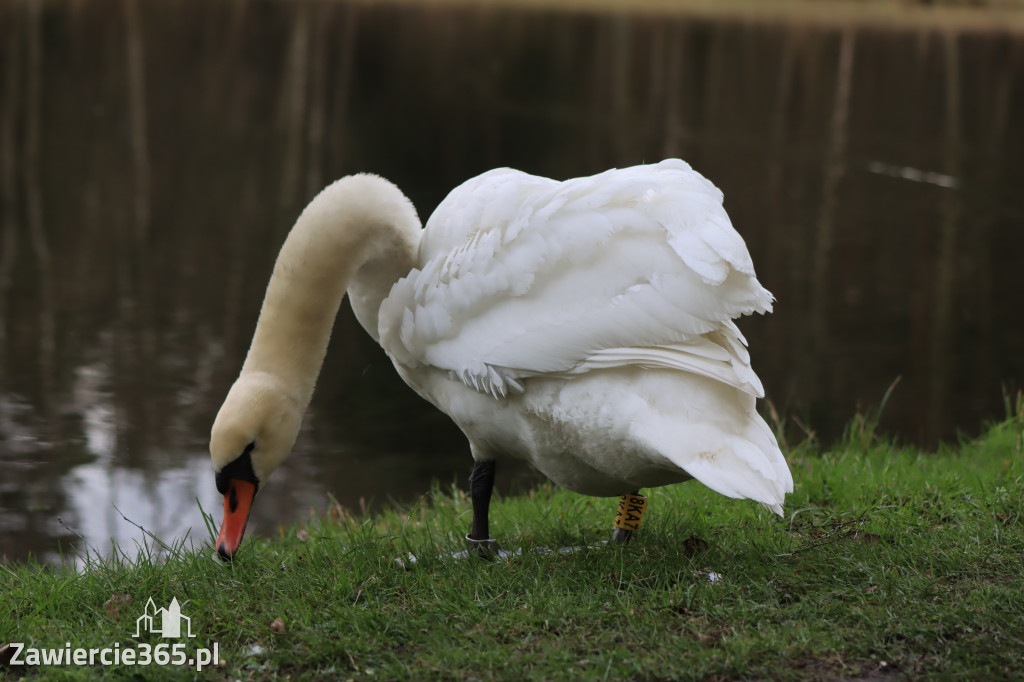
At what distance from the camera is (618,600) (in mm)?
3791

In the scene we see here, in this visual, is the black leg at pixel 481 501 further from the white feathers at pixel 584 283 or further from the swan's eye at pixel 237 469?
the swan's eye at pixel 237 469

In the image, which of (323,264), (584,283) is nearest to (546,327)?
(584,283)

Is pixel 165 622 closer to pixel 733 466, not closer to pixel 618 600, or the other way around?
pixel 618 600

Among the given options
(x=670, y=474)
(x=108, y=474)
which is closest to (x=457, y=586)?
(x=670, y=474)

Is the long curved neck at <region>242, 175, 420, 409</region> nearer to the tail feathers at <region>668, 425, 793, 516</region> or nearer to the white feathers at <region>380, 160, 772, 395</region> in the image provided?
the white feathers at <region>380, 160, 772, 395</region>

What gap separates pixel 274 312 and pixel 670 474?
5.58 ft

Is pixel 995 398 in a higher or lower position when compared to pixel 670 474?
lower

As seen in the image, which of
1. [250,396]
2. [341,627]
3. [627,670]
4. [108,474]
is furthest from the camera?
[108,474]

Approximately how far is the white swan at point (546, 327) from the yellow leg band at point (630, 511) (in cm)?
22

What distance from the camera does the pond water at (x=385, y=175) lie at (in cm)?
823

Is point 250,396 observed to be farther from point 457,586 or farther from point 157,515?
point 157,515

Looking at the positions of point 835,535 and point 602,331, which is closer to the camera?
point 602,331

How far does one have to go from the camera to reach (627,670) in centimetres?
338

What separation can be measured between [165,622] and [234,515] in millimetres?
715
